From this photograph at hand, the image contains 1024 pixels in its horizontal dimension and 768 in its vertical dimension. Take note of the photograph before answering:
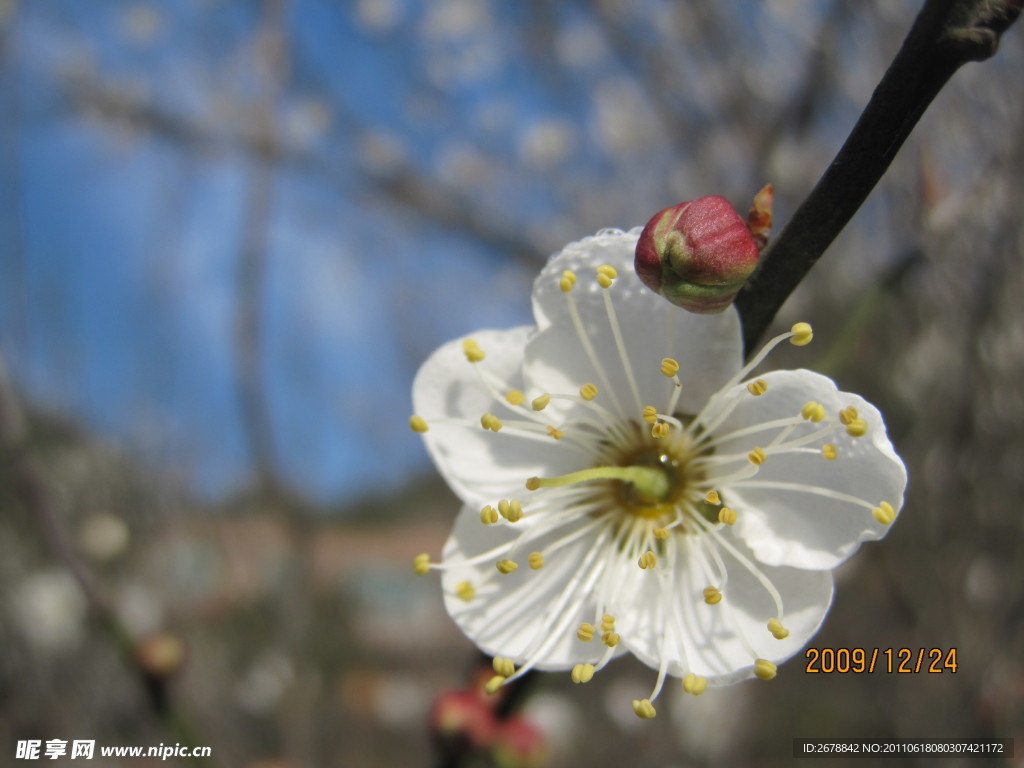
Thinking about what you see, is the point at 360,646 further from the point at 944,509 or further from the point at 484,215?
the point at 944,509

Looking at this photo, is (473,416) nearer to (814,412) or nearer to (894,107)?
(814,412)

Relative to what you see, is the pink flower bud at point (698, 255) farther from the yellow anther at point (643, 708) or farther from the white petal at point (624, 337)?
the yellow anther at point (643, 708)

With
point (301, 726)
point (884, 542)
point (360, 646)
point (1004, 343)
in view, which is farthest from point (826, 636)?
point (360, 646)

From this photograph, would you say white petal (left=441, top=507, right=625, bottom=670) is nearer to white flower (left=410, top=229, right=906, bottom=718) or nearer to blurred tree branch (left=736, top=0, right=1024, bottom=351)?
white flower (left=410, top=229, right=906, bottom=718)

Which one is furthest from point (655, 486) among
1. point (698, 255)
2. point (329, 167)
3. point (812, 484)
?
point (329, 167)

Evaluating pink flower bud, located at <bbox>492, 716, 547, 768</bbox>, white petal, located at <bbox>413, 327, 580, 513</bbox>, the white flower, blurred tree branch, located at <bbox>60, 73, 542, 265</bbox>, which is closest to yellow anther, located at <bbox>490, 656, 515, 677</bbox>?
the white flower

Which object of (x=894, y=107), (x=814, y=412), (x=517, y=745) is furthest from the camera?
(x=517, y=745)

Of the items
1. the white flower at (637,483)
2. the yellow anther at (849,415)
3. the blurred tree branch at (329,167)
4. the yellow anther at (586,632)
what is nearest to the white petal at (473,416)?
the white flower at (637,483)
